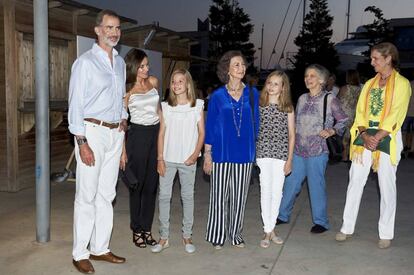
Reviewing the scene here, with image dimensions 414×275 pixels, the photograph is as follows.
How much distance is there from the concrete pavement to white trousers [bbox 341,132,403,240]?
0.23 metres

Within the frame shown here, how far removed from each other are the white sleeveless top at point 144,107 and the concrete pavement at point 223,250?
1.20 m

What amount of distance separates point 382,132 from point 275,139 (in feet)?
3.20

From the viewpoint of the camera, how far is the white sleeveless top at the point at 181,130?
4211 millimetres

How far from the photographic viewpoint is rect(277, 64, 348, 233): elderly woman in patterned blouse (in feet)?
15.8

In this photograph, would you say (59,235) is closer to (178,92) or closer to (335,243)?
(178,92)

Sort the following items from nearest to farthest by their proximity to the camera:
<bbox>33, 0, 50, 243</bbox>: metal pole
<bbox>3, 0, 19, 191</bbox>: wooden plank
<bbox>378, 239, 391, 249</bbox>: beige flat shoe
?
<bbox>33, 0, 50, 243</bbox>: metal pole, <bbox>378, 239, 391, 249</bbox>: beige flat shoe, <bbox>3, 0, 19, 191</bbox>: wooden plank

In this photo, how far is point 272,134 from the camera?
14.7 ft

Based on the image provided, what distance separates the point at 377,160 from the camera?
14.8 ft

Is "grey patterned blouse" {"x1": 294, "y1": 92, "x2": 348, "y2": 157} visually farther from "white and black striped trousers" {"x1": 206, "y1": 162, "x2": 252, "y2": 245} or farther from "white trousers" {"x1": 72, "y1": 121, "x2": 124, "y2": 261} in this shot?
"white trousers" {"x1": 72, "y1": 121, "x2": 124, "y2": 261}

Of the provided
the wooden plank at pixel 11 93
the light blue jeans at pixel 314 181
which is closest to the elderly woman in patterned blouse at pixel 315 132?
the light blue jeans at pixel 314 181

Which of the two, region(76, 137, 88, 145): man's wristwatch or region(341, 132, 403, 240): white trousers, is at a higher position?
region(76, 137, 88, 145): man's wristwatch

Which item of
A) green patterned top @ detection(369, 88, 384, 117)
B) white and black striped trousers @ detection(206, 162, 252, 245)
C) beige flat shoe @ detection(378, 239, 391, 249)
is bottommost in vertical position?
beige flat shoe @ detection(378, 239, 391, 249)

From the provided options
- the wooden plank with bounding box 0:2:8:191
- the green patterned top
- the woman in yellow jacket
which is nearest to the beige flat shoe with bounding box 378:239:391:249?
the woman in yellow jacket

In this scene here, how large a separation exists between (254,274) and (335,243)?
3.94 feet
